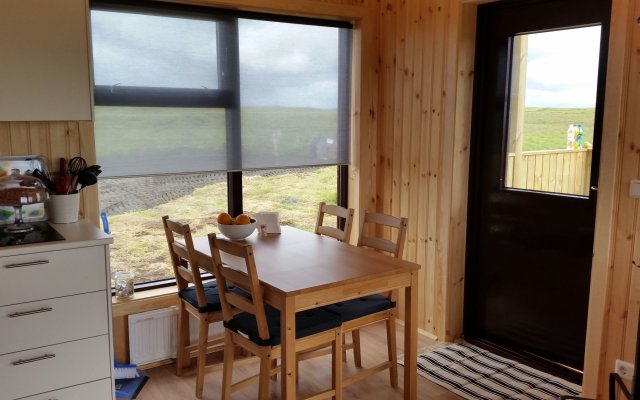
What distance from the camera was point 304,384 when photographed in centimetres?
315

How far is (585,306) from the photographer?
3.08 meters

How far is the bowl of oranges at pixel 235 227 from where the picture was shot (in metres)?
3.05

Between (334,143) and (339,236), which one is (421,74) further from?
(339,236)

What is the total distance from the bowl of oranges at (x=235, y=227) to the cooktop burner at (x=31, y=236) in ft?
2.69

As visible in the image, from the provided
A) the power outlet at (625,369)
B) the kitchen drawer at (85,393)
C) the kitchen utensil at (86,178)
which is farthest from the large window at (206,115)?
the power outlet at (625,369)

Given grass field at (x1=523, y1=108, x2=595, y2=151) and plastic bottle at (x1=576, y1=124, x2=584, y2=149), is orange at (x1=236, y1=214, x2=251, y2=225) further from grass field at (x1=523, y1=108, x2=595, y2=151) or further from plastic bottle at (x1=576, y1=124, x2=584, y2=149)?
plastic bottle at (x1=576, y1=124, x2=584, y2=149)

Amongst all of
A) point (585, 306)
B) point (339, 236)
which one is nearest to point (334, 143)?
point (339, 236)

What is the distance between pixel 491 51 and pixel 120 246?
2.45m

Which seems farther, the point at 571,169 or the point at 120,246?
the point at 120,246

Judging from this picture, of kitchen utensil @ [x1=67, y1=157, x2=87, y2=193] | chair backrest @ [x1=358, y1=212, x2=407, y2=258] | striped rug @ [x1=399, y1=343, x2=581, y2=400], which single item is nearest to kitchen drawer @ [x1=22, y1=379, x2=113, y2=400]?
kitchen utensil @ [x1=67, y1=157, x2=87, y2=193]

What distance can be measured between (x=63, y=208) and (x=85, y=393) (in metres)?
0.86

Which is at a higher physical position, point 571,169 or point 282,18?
point 282,18

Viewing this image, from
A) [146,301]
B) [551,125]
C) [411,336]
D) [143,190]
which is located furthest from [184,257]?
[551,125]

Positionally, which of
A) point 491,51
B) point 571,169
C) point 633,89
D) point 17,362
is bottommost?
point 17,362
